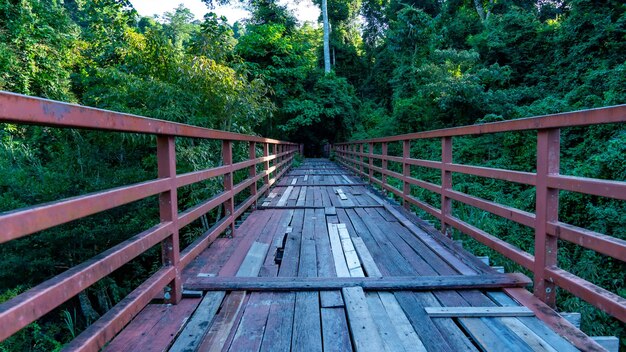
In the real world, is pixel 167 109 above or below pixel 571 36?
below

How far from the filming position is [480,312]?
78.7 inches

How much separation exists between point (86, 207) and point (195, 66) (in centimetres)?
593

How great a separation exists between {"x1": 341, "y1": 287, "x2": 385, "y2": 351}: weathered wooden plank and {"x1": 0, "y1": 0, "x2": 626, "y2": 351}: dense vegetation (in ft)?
7.36

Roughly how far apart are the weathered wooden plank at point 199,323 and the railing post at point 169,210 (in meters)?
0.19

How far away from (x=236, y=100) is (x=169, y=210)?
5601 mm

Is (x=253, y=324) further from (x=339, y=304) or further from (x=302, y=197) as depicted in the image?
(x=302, y=197)

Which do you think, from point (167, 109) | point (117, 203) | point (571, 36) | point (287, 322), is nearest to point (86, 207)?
point (117, 203)

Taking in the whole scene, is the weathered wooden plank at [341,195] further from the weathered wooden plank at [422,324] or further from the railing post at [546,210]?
the railing post at [546,210]

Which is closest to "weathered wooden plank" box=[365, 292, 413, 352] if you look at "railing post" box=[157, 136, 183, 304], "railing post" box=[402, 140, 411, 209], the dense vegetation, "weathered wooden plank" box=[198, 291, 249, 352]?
"weathered wooden plank" box=[198, 291, 249, 352]

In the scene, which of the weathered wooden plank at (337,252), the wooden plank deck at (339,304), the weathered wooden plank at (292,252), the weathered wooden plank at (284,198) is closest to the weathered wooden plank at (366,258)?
the wooden plank deck at (339,304)


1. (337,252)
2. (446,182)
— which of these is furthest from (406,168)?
(337,252)

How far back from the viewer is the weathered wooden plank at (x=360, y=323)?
5.62ft

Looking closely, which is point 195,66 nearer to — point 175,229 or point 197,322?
point 175,229

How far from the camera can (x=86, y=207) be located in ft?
4.66
